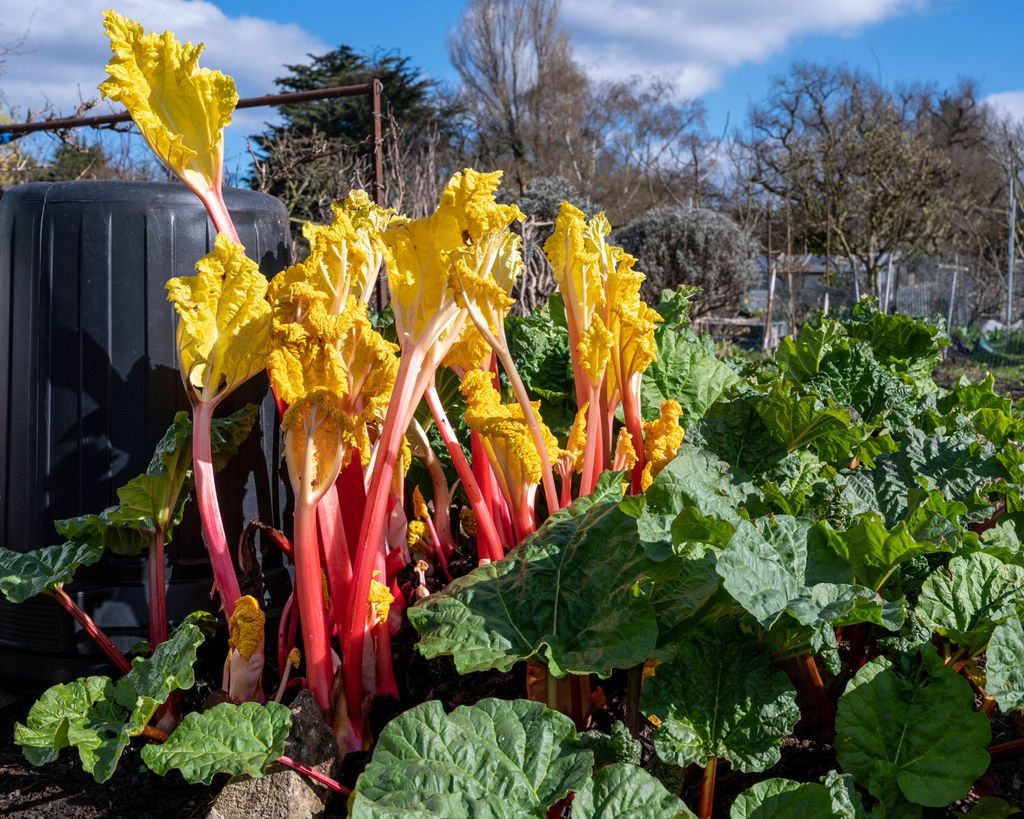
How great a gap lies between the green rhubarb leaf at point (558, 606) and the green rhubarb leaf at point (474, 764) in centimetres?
8

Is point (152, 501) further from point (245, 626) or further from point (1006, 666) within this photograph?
point (1006, 666)

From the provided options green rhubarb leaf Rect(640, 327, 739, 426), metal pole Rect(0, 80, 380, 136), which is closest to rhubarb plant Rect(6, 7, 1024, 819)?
green rhubarb leaf Rect(640, 327, 739, 426)

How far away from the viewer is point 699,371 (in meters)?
2.35

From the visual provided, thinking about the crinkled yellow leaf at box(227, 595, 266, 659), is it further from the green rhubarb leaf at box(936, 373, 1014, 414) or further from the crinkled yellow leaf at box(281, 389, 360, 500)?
the green rhubarb leaf at box(936, 373, 1014, 414)

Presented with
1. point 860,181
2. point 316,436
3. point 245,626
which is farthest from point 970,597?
point 860,181

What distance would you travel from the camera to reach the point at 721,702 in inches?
53.8

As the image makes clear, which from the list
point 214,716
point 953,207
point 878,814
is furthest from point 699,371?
point 953,207

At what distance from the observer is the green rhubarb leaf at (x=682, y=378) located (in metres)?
2.29

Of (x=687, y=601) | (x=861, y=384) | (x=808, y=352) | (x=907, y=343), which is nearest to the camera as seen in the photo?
(x=687, y=601)

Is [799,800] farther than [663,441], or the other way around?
[663,441]

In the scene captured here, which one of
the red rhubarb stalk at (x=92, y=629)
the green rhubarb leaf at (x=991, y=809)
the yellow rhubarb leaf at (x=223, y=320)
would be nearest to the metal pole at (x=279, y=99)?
the yellow rhubarb leaf at (x=223, y=320)

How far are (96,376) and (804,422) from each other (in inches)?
57.8

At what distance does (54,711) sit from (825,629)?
46.2 inches

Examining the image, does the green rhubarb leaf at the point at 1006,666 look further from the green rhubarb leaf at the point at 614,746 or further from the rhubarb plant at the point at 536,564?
the green rhubarb leaf at the point at 614,746
